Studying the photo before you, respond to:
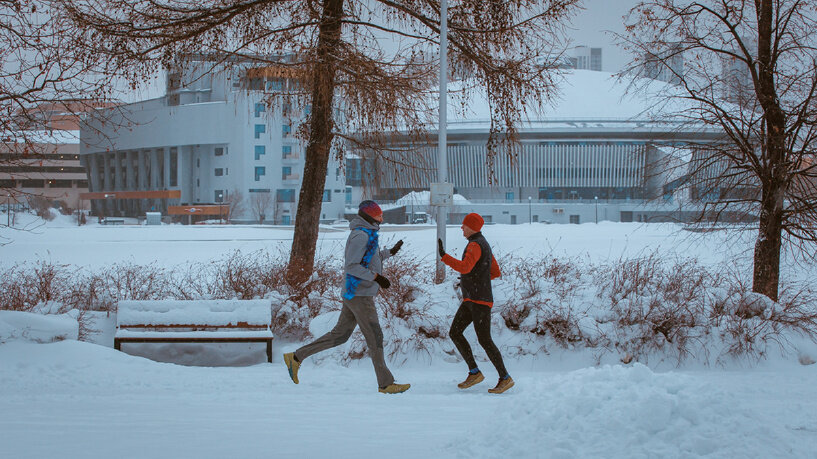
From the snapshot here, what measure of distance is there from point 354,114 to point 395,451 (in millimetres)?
8767

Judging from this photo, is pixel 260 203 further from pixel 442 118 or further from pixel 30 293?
pixel 30 293

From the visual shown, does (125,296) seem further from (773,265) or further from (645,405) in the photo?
(773,265)

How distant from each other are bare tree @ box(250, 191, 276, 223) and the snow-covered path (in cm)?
7868

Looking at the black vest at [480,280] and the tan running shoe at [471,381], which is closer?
the black vest at [480,280]

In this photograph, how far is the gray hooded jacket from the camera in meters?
7.26

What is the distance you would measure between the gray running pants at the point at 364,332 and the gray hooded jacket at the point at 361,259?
137mm

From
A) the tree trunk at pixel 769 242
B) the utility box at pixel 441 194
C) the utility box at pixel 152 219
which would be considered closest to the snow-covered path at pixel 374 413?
the tree trunk at pixel 769 242

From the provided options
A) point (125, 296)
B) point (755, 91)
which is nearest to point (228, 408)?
point (125, 296)

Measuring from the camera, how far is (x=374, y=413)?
693 cm

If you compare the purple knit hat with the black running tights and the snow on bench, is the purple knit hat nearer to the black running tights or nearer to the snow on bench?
the black running tights

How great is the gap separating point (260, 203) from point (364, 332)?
81413 mm

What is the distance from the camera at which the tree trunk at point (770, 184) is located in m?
11.9

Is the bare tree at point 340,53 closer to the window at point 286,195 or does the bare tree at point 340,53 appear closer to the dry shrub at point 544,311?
the dry shrub at point 544,311

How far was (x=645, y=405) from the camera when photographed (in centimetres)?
540
